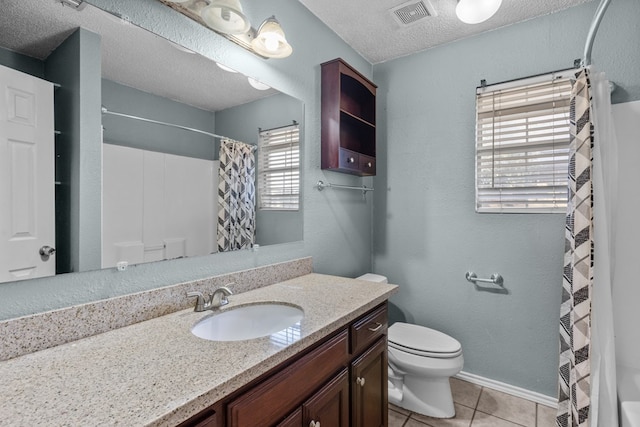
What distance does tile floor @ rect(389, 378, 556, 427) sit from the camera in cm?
178

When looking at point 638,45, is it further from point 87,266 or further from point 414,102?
point 87,266

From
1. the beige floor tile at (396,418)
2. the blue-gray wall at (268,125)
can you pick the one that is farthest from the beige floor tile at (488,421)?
the blue-gray wall at (268,125)

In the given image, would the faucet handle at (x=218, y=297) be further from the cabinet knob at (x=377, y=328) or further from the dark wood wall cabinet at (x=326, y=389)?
the cabinet knob at (x=377, y=328)

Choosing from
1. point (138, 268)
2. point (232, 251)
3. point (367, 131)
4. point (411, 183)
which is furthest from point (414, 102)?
point (138, 268)

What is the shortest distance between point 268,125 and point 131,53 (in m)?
0.69

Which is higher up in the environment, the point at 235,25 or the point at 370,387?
the point at 235,25

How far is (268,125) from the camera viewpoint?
1658 millimetres

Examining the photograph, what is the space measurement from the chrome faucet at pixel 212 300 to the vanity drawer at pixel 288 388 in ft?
1.44

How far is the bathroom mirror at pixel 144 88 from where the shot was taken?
88 centimetres

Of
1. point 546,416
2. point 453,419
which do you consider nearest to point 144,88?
point 453,419

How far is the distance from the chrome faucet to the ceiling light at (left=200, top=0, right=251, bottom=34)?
3.63 feet

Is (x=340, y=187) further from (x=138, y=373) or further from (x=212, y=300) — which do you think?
(x=138, y=373)

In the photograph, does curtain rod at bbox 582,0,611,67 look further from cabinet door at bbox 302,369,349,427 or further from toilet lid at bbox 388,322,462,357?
cabinet door at bbox 302,369,349,427

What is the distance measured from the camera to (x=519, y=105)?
6.63 feet
